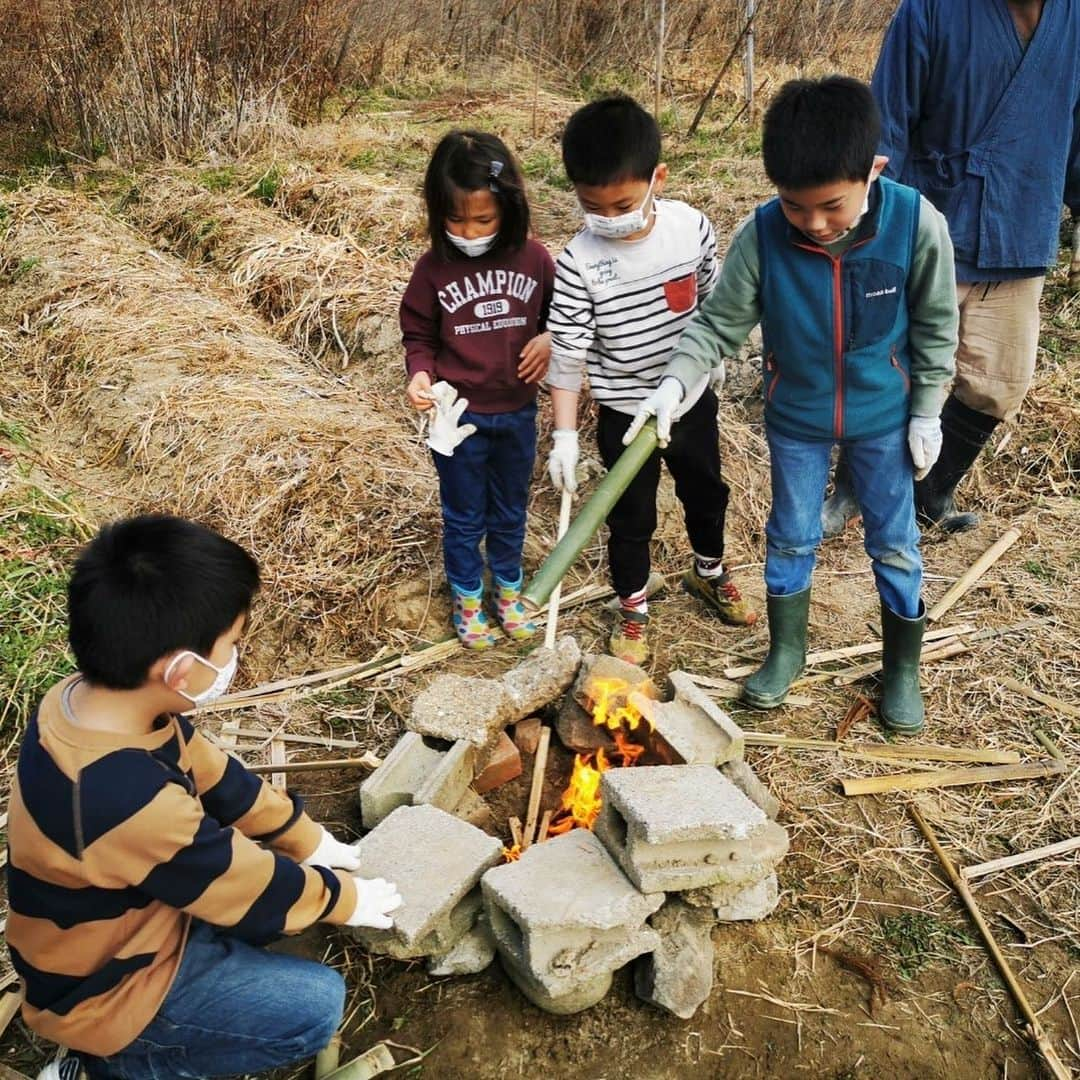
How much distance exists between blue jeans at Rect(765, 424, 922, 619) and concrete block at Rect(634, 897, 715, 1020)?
1.33 m

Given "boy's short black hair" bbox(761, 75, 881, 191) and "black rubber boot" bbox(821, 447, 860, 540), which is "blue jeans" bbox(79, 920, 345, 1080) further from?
"black rubber boot" bbox(821, 447, 860, 540)

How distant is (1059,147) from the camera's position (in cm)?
363

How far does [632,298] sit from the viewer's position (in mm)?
3244

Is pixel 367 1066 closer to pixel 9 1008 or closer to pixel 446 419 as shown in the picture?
pixel 9 1008

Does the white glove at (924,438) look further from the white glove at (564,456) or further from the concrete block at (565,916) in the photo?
the concrete block at (565,916)

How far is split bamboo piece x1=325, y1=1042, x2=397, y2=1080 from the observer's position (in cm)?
232

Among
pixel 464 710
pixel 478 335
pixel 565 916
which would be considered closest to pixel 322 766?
pixel 464 710

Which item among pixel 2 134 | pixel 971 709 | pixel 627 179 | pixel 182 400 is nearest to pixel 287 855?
pixel 627 179

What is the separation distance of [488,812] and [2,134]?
1011 cm

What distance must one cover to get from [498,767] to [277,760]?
80 cm

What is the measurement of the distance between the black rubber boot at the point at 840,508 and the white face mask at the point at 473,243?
86.4 inches

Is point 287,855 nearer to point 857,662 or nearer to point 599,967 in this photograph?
point 599,967

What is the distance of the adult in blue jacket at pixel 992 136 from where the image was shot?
3.47 metres

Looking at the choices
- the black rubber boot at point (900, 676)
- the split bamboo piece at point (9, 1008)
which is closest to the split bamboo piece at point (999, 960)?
the black rubber boot at point (900, 676)
